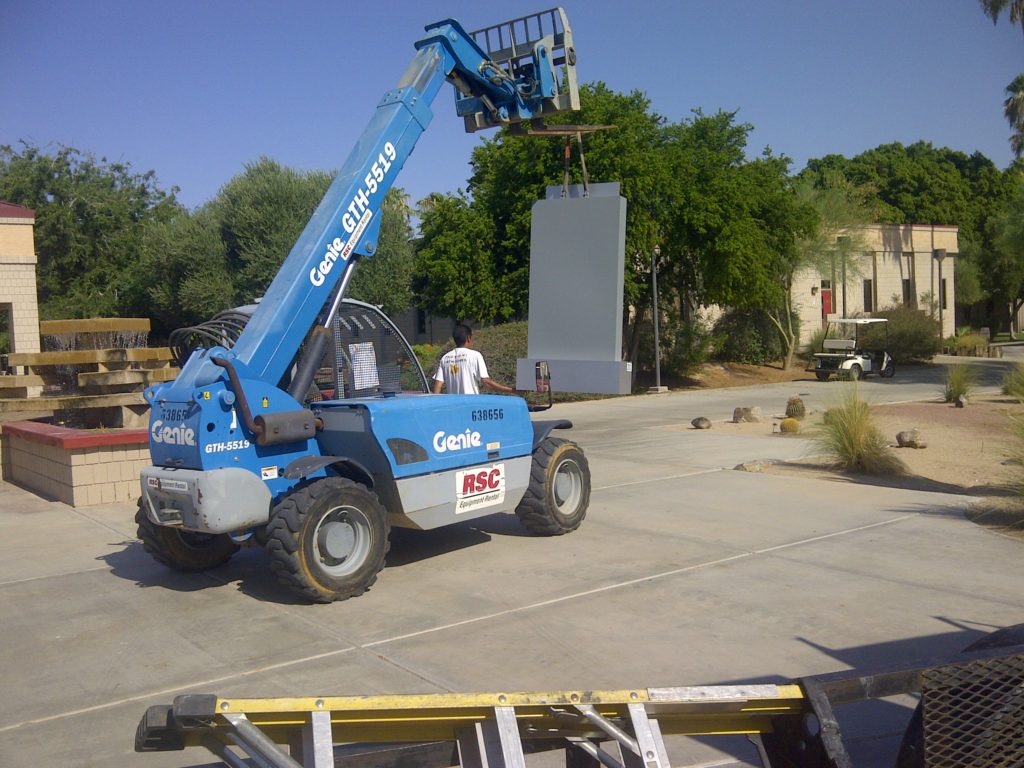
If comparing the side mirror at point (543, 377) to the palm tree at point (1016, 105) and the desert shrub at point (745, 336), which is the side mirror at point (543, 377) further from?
the palm tree at point (1016, 105)

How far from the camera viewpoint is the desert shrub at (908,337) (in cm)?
3578

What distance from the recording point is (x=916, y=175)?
64.7 m

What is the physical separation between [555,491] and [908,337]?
101 feet

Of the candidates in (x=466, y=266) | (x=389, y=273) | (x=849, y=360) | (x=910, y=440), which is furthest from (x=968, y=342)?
(x=910, y=440)

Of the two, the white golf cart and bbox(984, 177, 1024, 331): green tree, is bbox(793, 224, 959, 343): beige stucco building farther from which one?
the white golf cart

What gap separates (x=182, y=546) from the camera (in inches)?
303

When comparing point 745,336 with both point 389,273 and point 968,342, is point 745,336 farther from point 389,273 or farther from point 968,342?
point 389,273

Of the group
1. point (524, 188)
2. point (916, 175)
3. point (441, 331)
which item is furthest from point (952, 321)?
point (524, 188)

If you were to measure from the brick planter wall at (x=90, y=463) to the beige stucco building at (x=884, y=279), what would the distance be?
3160cm

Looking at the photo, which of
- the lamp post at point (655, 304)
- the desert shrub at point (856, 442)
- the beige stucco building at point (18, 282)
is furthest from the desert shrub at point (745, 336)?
the desert shrub at point (856, 442)

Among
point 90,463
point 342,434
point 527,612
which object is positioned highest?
point 342,434

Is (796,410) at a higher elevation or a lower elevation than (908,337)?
lower

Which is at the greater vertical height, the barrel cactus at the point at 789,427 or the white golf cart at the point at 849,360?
the white golf cart at the point at 849,360

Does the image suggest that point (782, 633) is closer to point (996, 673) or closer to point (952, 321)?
point (996, 673)
